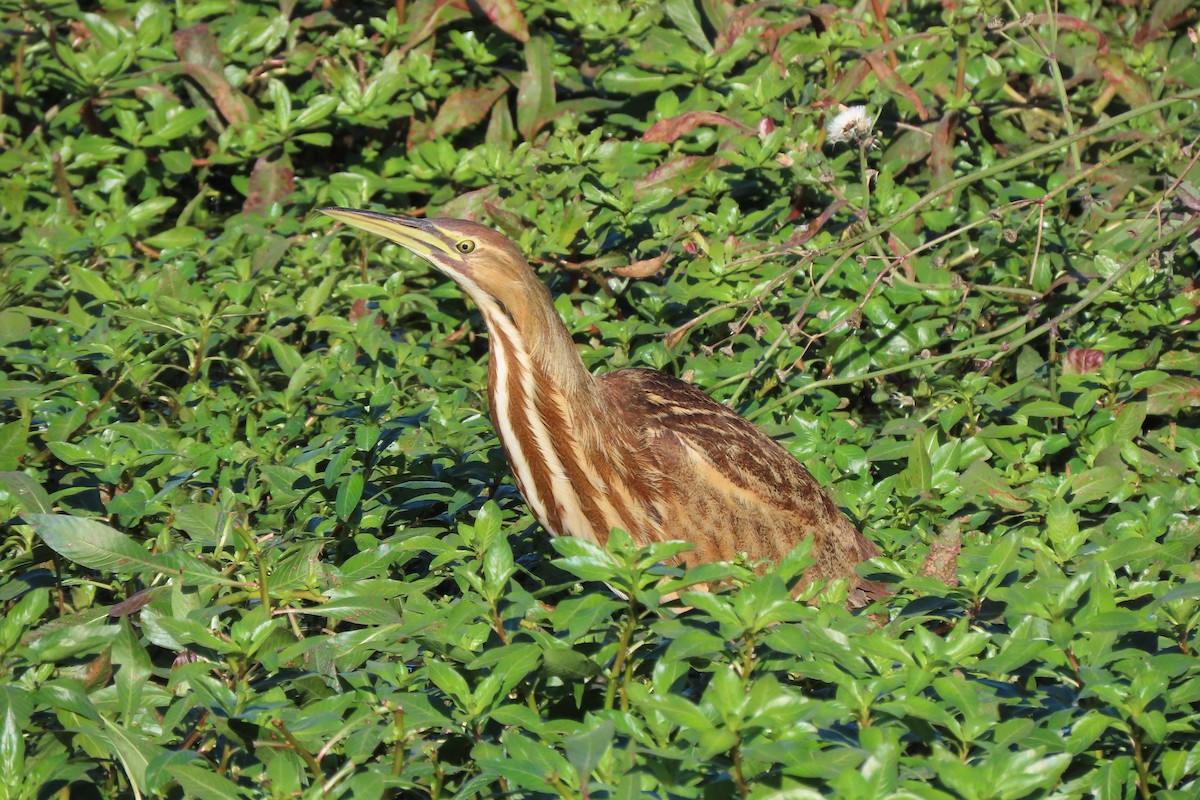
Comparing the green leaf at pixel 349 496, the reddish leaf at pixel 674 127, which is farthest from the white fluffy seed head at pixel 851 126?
the green leaf at pixel 349 496

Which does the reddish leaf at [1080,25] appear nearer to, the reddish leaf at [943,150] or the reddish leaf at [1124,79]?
the reddish leaf at [1124,79]

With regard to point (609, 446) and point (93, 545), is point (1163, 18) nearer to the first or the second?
point (609, 446)

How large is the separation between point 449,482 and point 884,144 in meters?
1.80

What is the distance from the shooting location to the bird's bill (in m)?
2.88

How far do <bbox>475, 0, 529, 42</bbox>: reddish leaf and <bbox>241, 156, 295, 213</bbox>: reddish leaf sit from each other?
2.45ft

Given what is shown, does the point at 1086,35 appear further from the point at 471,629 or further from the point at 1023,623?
the point at 471,629

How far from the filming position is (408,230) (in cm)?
292

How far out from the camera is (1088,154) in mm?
4316

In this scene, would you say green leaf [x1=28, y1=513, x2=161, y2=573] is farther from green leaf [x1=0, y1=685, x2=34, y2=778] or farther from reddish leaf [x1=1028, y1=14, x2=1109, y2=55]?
reddish leaf [x1=1028, y1=14, x2=1109, y2=55]

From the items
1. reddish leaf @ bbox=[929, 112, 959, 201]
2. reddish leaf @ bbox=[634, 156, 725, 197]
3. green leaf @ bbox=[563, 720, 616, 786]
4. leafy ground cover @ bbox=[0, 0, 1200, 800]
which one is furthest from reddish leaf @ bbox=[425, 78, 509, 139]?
green leaf @ bbox=[563, 720, 616, 786]

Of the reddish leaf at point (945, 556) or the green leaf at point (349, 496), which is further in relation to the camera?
the green leaf at point (349, 496)

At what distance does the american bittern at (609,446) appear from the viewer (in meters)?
2.83

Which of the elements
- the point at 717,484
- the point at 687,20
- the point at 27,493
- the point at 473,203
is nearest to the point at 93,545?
the point at 27,493

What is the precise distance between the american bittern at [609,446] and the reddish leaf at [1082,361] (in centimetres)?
80
